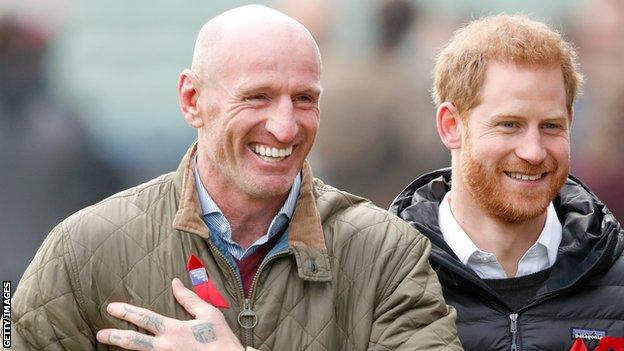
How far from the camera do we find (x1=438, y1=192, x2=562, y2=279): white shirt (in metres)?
4.19

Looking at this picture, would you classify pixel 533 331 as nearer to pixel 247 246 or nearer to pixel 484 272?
pixel 484 272

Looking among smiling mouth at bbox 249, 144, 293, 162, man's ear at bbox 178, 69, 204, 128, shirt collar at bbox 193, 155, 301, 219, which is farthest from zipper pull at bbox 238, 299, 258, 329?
man's ear at bbox 178, 69, 204, 128

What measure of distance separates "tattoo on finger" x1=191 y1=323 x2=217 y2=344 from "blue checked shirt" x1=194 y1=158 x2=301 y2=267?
0.21 meters

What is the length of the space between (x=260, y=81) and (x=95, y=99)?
2.90 m

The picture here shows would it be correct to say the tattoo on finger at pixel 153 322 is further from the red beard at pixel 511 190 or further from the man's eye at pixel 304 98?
the red beard at pixel 511 190

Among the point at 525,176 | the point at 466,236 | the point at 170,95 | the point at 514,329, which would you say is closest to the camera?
the point at 514,329

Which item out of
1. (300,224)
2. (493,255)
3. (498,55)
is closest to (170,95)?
(498,55)

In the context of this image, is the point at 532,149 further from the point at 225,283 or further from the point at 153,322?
the point at 153,322

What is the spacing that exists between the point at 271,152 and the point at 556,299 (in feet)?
3.38

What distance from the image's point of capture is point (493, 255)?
4.20 meters

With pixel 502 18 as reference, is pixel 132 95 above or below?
below

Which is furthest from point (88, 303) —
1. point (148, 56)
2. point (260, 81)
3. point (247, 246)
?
point (148, 56)

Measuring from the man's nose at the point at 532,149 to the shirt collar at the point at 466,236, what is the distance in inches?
11.3

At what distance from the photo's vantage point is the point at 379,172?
6395 millimetres
